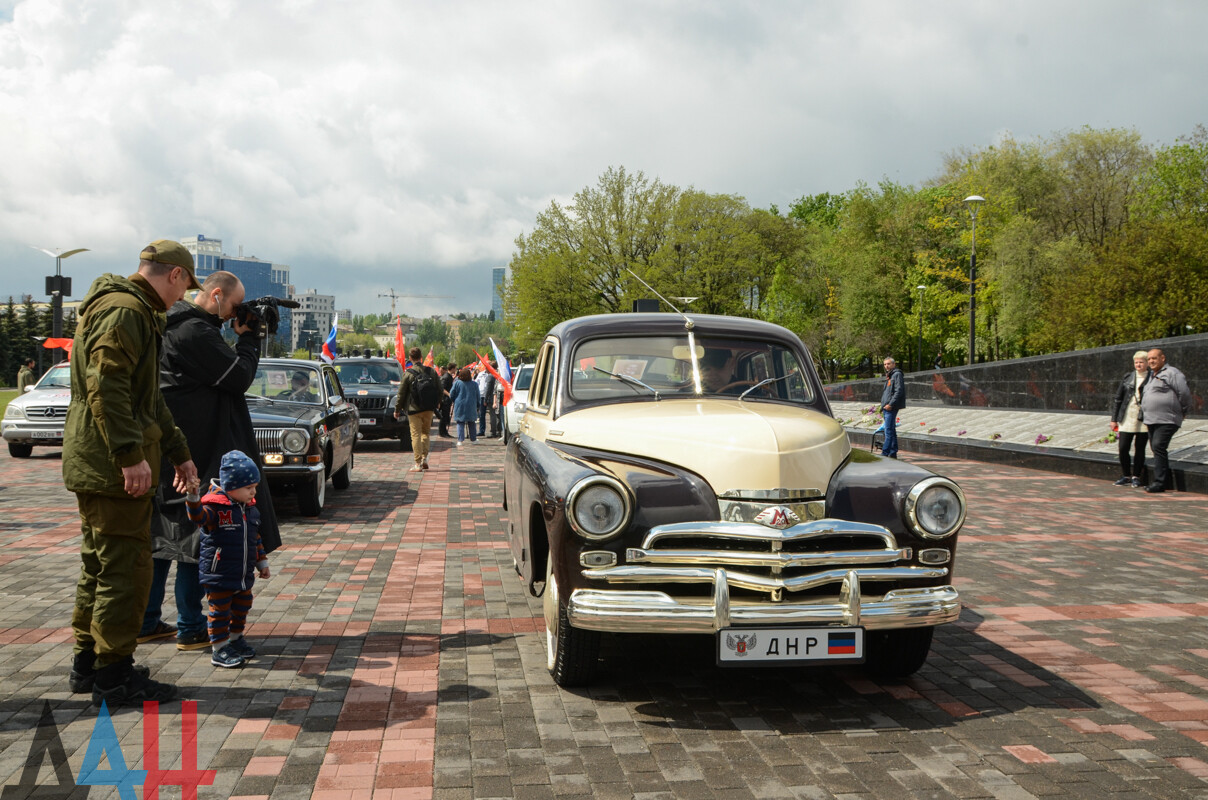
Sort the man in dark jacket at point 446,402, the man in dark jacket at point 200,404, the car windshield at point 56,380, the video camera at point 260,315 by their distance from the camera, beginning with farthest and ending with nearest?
1. the man in dark jacket at point 446,402
2. the car windshield at point 56,380
3. the video camera at point 260,315
4. the man in dark jacket at point 200,404

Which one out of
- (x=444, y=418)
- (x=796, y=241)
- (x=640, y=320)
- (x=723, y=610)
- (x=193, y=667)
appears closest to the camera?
(x=723, y=610)

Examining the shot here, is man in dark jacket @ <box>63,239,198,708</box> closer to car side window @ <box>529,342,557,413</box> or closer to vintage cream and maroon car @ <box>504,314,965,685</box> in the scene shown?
vintage cream and maroon car @ <box>504,314,965,685</box>

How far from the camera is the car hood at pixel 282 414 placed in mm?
10203

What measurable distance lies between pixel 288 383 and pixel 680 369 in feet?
24.3

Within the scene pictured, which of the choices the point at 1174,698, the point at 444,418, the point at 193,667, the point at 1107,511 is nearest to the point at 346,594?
the point at 193,667

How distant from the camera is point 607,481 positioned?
4.24 m

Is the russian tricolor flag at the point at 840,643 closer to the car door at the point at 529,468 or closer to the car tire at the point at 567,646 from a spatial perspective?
the car tire at the point at 567,646

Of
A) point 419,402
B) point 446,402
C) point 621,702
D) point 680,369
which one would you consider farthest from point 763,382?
point 446,402

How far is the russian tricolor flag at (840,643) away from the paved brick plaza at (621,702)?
34cm

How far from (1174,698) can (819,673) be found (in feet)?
5.34

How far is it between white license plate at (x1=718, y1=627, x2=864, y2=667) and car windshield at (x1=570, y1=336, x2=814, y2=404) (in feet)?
5.68

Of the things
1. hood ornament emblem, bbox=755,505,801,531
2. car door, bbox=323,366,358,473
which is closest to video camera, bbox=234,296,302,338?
hood ornament emblem, bbox=755,505,801,531

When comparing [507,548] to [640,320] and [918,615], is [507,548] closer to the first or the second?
[640,320]

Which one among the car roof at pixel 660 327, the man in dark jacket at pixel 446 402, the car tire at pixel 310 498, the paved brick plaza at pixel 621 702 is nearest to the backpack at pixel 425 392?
the car tire at pixel 310 498
